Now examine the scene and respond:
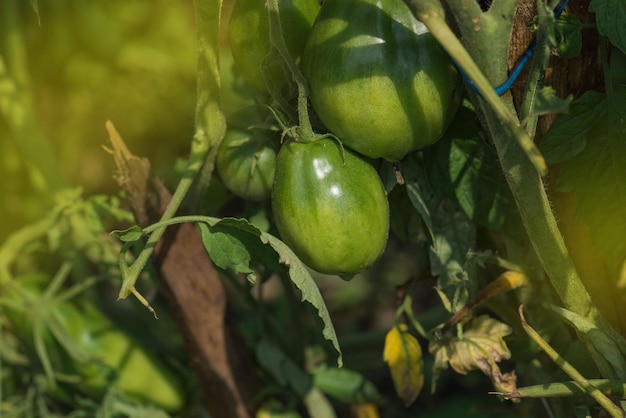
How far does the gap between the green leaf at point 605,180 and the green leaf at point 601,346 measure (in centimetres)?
8

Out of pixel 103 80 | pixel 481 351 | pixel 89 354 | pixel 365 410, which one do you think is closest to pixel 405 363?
pixel 481 351

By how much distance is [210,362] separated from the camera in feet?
4.11

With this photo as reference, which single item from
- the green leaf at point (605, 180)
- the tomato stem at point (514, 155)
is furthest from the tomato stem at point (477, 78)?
the green leaf at point (605, 180)

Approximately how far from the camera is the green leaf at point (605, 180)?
89 cm

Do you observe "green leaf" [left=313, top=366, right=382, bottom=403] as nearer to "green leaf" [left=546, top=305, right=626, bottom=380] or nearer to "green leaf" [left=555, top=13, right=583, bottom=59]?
"green leaf" [left=546, top=305, right=626, bottom=380]

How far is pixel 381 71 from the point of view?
32.8 inches

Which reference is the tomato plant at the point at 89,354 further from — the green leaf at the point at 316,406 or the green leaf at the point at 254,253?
the green leaf at the point at 254,253

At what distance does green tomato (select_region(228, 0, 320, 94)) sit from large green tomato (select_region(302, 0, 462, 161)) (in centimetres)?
6

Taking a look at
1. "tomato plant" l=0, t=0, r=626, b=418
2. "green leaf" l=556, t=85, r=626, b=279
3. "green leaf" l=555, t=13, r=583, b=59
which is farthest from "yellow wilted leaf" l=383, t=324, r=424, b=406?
"green leaf" l=555, t=13, r=583, b=59

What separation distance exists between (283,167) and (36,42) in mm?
1422

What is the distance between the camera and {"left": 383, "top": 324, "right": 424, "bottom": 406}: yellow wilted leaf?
1081 mm

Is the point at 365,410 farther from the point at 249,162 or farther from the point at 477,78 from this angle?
the point at 477,78

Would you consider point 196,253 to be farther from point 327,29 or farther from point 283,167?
point 327,29

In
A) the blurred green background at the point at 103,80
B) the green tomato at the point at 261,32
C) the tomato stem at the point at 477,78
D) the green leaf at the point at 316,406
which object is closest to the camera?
the tomato stem at the point at 477,78
